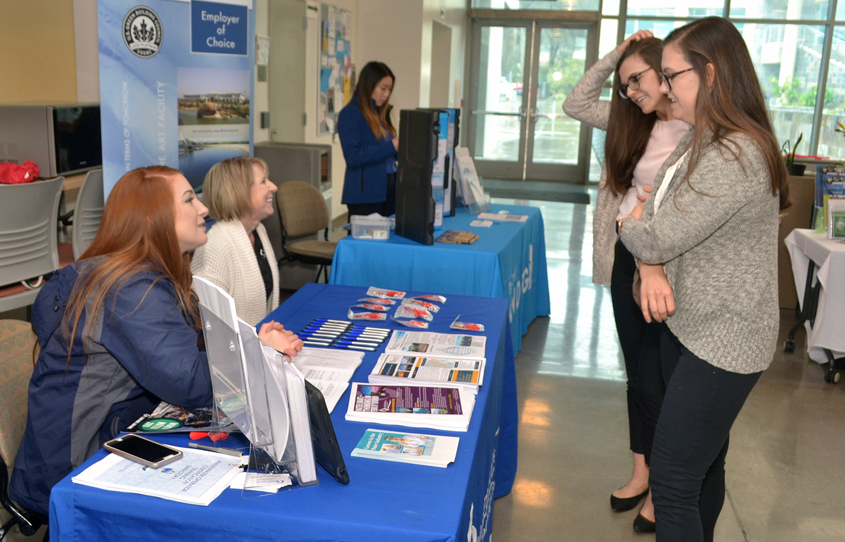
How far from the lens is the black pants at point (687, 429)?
4.89ft

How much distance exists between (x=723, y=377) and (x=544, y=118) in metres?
10.8

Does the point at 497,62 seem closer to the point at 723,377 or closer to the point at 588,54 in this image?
the point at 588,54

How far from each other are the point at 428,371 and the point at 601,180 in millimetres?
1089

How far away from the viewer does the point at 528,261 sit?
4141mm

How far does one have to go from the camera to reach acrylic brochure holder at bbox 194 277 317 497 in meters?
1.12

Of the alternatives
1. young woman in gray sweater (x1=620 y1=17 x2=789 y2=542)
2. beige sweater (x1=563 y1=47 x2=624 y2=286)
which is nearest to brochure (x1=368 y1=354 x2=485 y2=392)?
young woman in gray sweater (x1=620 y1=17 x2=789 y2=542)

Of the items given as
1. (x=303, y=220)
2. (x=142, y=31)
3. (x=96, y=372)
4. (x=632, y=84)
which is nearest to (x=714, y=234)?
(x=632, y=84)

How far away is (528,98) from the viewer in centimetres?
1170

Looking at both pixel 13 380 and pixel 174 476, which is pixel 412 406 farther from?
pixel 13 380

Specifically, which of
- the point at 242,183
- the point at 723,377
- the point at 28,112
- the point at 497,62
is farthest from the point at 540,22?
the point at 723,377

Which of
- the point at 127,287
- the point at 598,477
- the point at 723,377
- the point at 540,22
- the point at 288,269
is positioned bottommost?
the point at 598,477

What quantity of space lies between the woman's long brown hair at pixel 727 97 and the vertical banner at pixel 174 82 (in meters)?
2.64

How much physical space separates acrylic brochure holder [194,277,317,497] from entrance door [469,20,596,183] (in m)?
10.9

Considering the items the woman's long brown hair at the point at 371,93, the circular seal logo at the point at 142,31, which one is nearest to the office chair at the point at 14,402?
the circular seal logo at the point at 142,31
